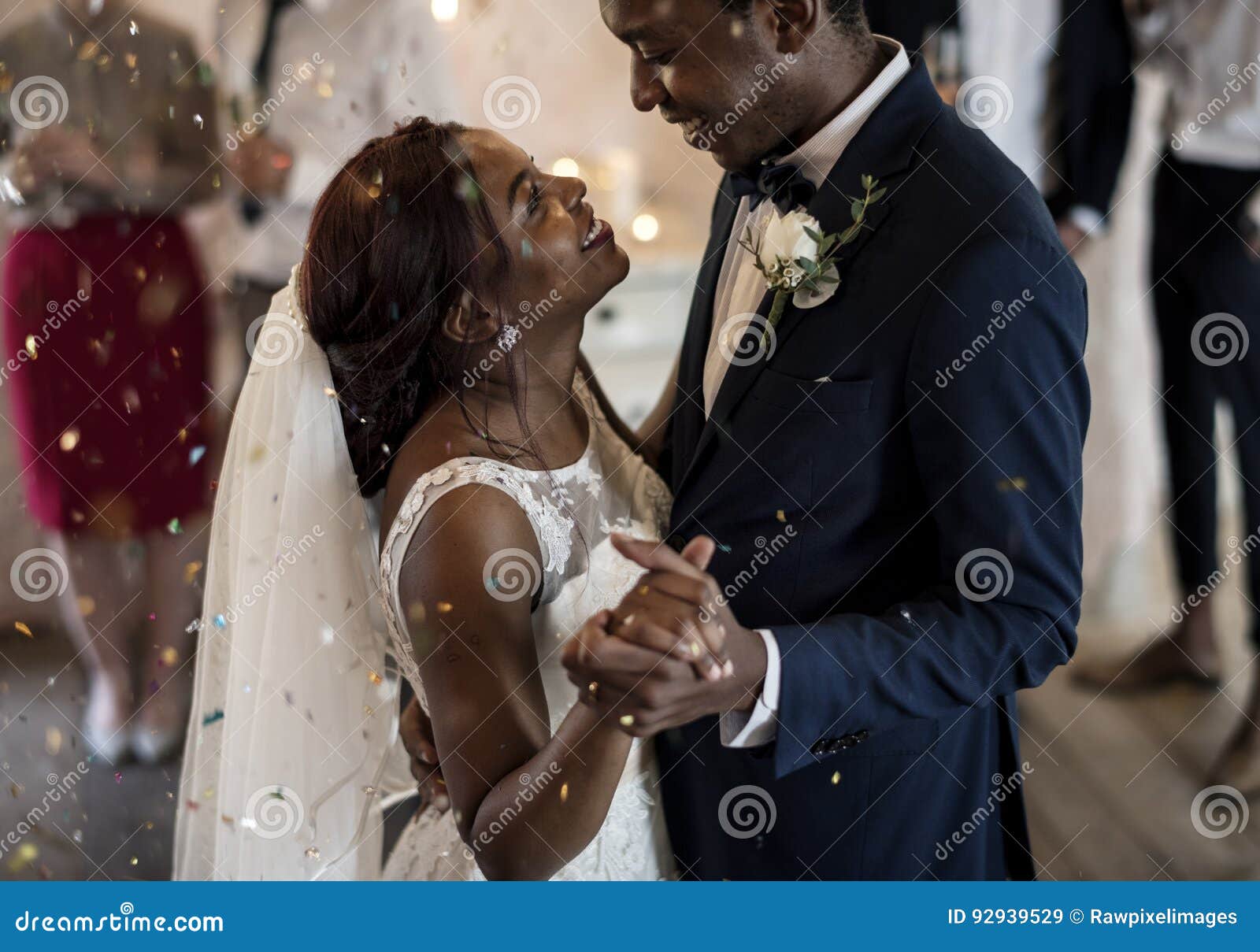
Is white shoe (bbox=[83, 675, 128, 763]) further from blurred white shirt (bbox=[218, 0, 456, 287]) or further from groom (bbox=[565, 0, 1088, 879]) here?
groom (bbox=[565, 0, 1088, 879])

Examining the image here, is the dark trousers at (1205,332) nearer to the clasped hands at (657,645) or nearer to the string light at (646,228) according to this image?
the string light at (646,228)

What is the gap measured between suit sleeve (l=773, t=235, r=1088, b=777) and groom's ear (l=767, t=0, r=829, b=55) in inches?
11.5

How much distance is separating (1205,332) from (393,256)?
195 cm

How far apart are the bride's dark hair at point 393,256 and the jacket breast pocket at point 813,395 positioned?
1.00ft

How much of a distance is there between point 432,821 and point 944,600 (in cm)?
67

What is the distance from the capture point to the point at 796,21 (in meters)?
1.06

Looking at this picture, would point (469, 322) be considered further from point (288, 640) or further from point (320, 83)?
point (320, 83)

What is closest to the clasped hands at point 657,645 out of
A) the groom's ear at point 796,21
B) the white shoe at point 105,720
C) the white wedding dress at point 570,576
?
the white wedding dress at point 570,576

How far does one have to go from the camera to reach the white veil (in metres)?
1.16

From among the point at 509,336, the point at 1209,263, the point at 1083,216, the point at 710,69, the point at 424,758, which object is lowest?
the point at 424,758

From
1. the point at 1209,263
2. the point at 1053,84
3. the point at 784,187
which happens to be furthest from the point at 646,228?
the point at 784,187

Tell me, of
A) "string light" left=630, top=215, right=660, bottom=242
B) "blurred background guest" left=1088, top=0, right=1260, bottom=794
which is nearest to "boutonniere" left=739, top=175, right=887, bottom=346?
"blurred background guest" left=1088, top=0, right=1260, bottom=794

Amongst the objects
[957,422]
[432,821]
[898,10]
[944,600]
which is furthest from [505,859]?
[898,10]
